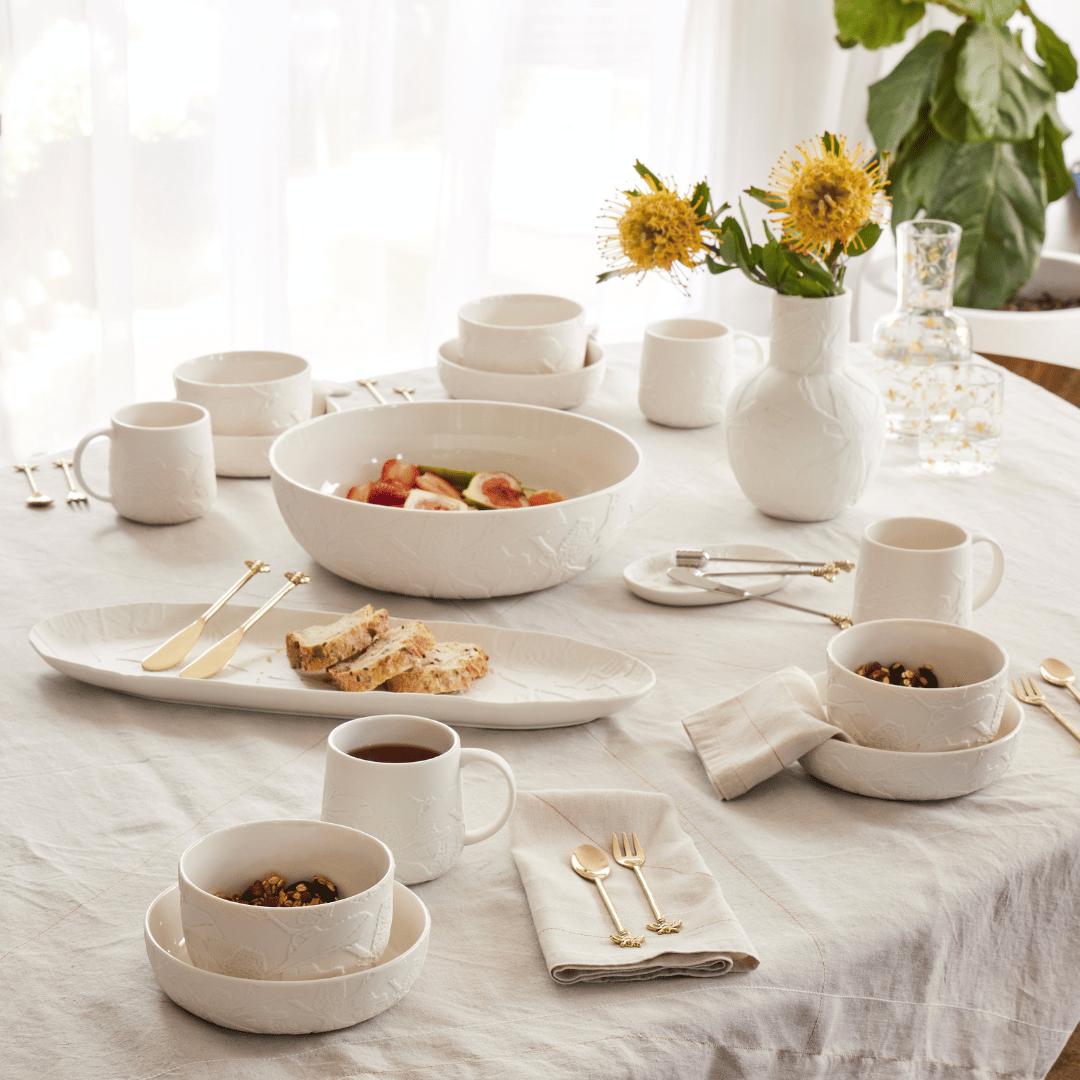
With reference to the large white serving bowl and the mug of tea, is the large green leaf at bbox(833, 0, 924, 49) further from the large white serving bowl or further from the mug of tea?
the mug of tea

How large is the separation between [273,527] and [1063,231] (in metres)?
4.16

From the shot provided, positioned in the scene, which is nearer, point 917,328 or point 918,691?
point 918,691

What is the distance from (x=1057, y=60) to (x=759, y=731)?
305 cm

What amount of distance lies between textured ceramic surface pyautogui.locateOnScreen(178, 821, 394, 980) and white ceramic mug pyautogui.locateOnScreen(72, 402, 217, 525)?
76 centimetres

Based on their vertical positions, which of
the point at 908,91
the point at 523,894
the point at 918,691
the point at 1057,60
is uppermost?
the point at 1057,60

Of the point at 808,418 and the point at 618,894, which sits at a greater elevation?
the point at 808,418

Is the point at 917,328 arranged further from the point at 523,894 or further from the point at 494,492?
the point at 523,894

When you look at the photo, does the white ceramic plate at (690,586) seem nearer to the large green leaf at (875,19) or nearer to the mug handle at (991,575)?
the mug handle at (991,575)

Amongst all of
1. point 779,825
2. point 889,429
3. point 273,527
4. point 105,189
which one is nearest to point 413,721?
point 779,825

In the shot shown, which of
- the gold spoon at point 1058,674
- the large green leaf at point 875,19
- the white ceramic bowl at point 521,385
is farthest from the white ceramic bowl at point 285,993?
the large green leaf at point 875,19

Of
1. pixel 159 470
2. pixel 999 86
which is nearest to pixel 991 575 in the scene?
pixel 159 470

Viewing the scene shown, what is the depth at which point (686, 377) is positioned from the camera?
173 cm

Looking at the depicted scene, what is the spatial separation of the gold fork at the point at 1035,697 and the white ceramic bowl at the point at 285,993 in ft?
1.96

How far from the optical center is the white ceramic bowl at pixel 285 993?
647mm
